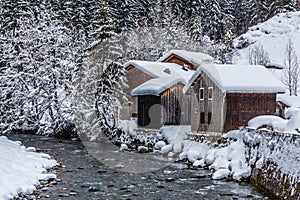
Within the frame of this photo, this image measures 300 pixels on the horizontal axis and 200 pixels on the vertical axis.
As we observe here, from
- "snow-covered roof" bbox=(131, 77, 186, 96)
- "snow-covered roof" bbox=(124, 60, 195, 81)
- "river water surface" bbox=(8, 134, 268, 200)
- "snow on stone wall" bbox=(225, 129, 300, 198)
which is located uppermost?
"snow-covered roof" bbox=(124, 60, 195, 81)

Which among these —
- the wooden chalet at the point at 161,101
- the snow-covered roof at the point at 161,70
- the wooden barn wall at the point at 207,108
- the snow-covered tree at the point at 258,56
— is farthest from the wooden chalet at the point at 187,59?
the snow-covered tree at the point at 258,56

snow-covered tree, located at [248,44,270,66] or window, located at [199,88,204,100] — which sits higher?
snow-covered tree, located at [248,44,270,66]

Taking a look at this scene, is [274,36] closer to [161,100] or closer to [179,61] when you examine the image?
[179,61]

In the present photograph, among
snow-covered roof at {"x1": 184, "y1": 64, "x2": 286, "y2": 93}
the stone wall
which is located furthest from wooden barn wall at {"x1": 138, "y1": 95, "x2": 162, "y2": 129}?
the stone wall

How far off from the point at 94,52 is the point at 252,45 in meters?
31.0

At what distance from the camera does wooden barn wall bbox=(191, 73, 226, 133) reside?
24.9m

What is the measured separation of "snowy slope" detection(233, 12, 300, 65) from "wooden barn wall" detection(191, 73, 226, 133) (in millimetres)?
25003

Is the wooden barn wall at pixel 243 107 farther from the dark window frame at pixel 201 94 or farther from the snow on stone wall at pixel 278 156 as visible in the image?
the snow on stone wall at pixel 278 156

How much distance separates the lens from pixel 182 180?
16.1 m

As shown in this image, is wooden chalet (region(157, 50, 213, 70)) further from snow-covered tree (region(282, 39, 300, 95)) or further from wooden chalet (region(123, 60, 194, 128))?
snow-covered tree (region(282, 39, 300, 95))

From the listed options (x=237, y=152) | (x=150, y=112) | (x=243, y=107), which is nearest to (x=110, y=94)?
(x=150, y=112)

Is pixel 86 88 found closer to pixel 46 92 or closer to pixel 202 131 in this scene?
pixel 46 92

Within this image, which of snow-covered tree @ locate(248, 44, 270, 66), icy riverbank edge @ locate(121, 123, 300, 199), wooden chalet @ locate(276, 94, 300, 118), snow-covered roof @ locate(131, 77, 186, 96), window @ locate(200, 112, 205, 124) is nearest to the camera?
icy riverbank edge @ locate(121, 123, 300, 199)

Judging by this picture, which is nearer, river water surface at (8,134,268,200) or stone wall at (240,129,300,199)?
stone wall at (240,129,300,199)
